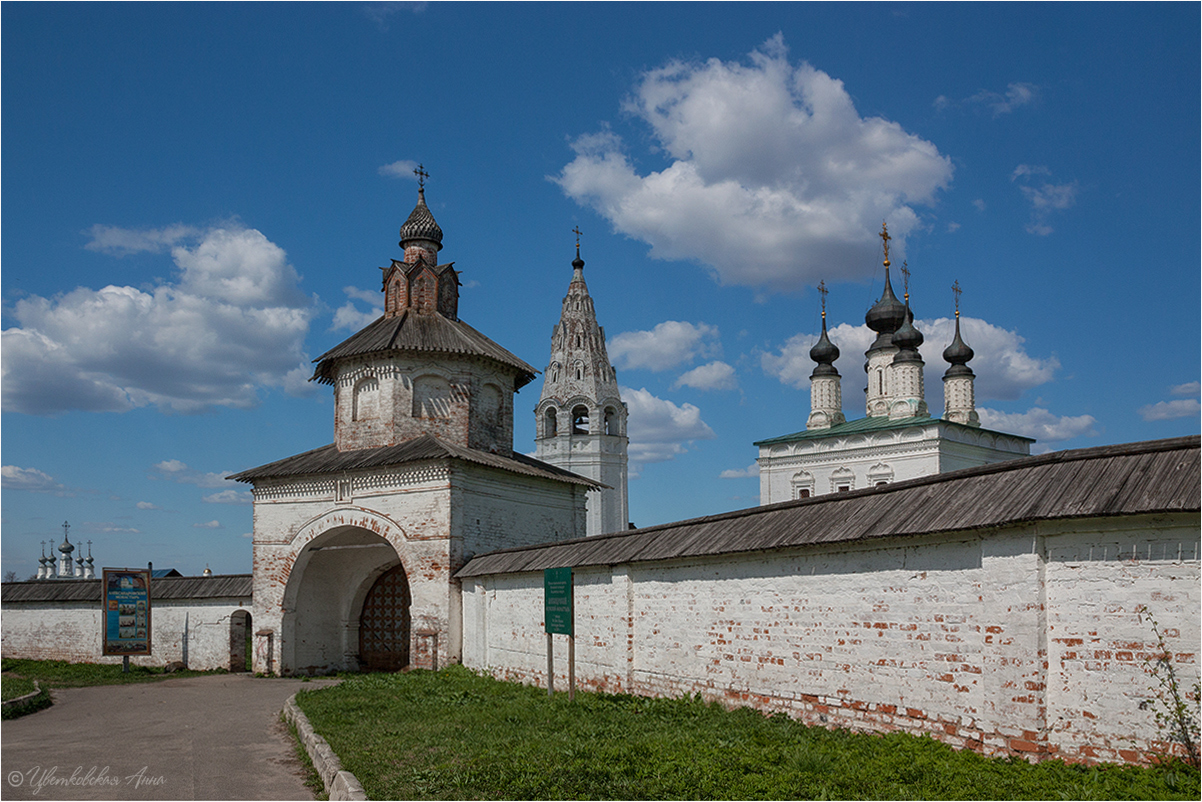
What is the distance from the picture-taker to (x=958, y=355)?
4050cm

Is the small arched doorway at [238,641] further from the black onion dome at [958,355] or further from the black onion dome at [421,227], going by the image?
the black onion dome at [958,355]

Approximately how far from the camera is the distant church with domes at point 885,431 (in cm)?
3500

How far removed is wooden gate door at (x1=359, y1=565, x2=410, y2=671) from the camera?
19.9 metres

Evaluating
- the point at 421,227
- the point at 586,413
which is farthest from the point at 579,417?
the point at 421,227

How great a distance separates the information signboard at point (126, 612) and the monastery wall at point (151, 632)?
4.29 ft

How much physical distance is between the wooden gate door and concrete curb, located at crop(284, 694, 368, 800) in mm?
8936

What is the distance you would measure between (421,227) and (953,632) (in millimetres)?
17334

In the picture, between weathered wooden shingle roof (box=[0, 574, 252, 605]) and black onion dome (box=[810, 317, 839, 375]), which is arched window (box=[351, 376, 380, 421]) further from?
black onion dome (box=[810, 317, 839, 375])

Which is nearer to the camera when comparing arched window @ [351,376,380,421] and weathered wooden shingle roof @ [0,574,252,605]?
arched window @ [351,376,380,421]

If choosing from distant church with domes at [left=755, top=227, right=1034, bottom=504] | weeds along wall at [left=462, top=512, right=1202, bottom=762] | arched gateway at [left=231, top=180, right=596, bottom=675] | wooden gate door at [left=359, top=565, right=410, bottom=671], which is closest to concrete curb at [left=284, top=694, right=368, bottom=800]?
weeds along wall at [left=462, top=512, right=1202, bottom=762]

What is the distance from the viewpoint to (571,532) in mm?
20109

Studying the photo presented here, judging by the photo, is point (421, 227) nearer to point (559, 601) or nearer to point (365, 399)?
point (365, 399)

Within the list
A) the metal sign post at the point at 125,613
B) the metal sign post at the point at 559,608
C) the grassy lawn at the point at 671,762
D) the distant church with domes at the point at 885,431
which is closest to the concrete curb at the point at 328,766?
the grassy lawn at the point at 671,762

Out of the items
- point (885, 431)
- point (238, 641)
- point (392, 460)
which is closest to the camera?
point (392, 460)
